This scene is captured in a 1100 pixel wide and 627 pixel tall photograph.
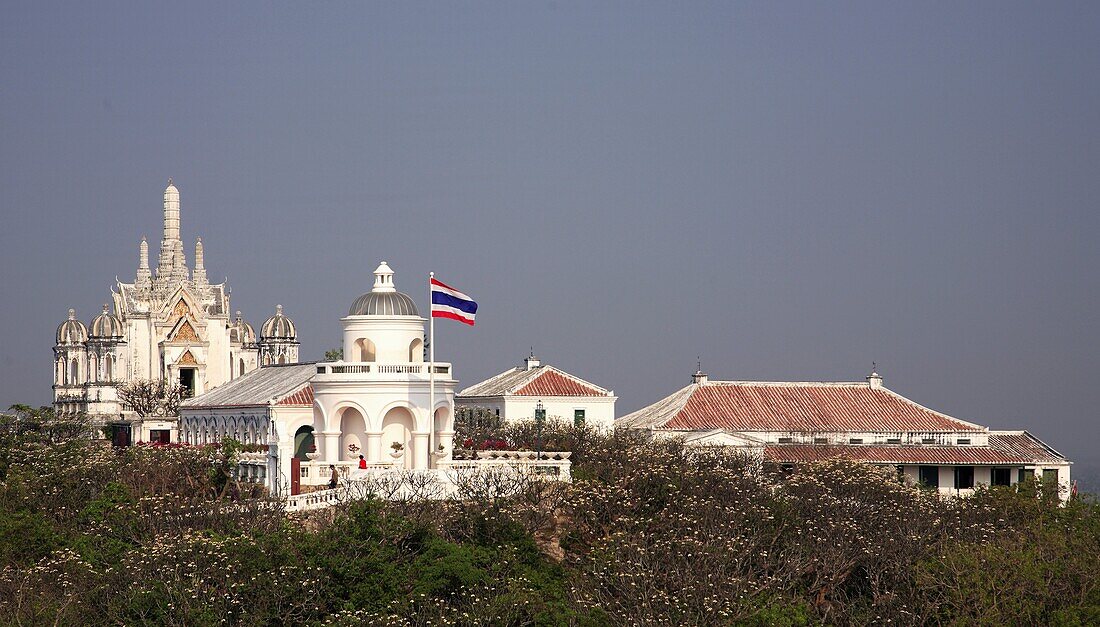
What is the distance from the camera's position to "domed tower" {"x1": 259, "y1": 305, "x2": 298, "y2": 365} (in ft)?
366

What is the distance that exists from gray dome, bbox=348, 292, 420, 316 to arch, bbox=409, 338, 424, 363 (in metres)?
0.91

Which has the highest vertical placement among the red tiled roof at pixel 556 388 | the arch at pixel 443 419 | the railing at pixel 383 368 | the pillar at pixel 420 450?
the railing at pixel 383 368

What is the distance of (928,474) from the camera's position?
7825cm

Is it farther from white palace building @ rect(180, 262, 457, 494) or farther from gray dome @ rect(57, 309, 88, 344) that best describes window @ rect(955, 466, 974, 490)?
gray dome @ rect(57, 309, 88, 344)

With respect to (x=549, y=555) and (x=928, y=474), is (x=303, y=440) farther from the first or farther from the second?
(x=928, y=474)

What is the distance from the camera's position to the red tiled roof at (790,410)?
8344 cm

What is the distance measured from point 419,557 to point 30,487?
15841mm

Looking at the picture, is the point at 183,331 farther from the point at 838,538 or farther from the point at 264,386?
the point at 838,538

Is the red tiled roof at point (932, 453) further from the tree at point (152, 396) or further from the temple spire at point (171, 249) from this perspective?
Result: the temple spire at point (171, 249)

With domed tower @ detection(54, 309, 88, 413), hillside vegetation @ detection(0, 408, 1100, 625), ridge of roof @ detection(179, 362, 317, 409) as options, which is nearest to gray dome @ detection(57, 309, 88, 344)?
domed tower @ detection(54, 309, 88, 413)

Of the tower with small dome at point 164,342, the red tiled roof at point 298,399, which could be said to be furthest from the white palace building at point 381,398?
the tower with small dome at point 164,342

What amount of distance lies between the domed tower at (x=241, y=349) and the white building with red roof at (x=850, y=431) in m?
→ 30.1

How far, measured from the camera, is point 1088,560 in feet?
169

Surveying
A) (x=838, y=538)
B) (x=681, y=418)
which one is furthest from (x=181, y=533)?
(x=681, y=418)
